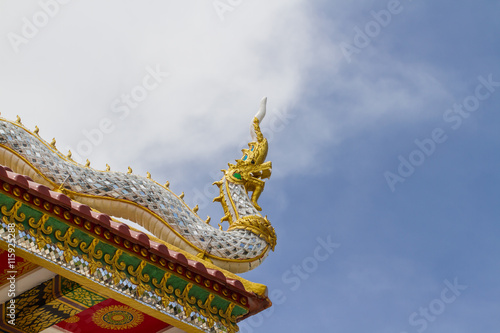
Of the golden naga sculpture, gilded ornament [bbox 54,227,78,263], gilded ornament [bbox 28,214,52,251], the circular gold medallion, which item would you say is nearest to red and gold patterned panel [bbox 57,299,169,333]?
the circular gold medallion

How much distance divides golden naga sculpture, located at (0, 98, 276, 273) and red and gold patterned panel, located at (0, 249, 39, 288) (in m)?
1.77

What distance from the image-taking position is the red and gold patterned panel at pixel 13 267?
240 inches

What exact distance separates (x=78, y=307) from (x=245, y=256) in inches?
102

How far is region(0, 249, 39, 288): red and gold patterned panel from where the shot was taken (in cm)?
609

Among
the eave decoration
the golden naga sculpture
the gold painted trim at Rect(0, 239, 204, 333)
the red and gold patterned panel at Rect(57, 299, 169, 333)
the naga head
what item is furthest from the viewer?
the naga head

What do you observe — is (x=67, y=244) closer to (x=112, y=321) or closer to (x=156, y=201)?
(x=112, y=321)

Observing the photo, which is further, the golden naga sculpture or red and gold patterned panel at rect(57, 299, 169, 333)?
the golden naga sculpture

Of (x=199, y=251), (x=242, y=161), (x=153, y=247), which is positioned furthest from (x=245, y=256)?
(x=153, y=247)

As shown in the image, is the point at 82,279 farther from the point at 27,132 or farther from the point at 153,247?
the point at 27,132

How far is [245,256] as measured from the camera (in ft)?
28.6

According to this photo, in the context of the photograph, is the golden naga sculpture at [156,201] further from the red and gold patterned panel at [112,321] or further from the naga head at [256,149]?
the red and gold patterned panel at [112,321]

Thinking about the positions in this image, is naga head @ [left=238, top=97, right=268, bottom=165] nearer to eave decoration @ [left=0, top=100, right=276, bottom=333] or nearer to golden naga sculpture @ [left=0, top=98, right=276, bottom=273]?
golden naga sculpture @ [left=0, top=98, right=276, bottom=273]

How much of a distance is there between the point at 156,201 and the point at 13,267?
2771 mm

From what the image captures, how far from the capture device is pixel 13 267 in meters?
6.15
